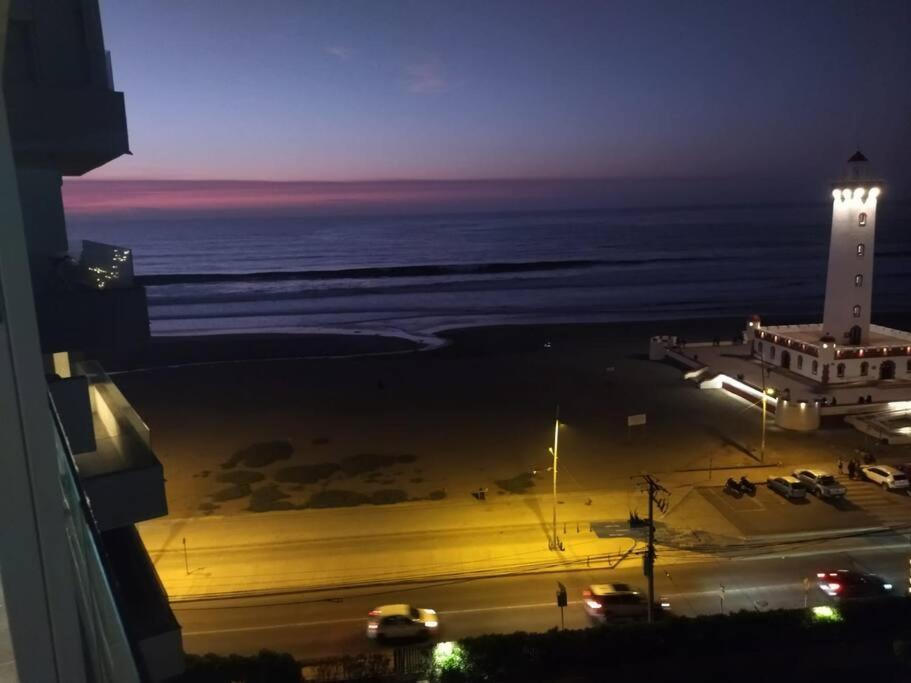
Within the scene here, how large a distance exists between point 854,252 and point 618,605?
69.0 ft

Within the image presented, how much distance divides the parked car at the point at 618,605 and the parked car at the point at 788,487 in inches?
255

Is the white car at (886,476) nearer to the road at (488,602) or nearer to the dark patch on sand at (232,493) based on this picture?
the road at (488,602)

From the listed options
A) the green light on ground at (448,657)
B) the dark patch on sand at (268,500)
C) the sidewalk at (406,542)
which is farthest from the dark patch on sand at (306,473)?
the green light on ground at (448,657)

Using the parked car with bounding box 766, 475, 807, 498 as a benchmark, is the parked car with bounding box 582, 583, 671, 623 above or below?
above

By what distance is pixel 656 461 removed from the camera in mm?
19359

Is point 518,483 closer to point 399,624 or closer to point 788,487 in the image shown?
point 788,487

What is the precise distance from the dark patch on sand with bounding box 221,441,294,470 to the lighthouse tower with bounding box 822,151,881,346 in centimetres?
2060

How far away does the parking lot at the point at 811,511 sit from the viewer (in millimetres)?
14945

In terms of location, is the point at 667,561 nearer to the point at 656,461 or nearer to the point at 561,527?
the point at 561,527

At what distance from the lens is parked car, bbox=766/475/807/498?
16359 millimetres

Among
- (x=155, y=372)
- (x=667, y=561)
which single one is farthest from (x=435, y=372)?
(x=667, y=561)

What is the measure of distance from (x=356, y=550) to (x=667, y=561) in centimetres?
629

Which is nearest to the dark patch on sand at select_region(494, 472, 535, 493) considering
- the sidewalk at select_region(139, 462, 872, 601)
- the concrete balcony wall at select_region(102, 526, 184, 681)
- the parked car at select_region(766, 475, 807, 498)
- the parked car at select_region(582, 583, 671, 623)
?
the sidewalk at select_region(139, 462, 872, 601)

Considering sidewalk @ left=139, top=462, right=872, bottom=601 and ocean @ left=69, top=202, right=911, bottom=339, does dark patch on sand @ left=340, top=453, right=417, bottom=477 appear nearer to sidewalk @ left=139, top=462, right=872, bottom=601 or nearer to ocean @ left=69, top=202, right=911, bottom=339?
sidewalk @ left=139, top=462, right=872, bottom=601
